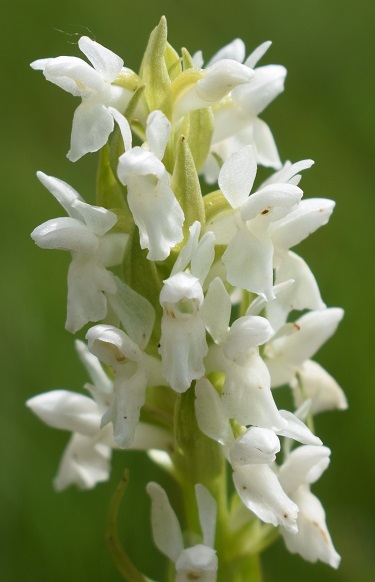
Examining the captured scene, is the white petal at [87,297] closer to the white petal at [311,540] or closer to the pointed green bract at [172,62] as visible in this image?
the pointed green bract at [172,62]

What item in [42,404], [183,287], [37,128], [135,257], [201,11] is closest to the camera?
[183,287]

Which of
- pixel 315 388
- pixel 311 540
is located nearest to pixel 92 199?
pixel 315 388

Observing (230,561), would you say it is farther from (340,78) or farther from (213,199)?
(340,78)

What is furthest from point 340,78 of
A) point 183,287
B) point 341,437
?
point 183,287

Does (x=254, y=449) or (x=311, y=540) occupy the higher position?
(x=254, y=449)

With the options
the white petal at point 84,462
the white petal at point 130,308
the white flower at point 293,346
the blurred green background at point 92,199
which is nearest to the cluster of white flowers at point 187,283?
the white petal at point 130,308

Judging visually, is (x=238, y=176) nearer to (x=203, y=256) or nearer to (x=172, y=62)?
(x=203, y=256)
